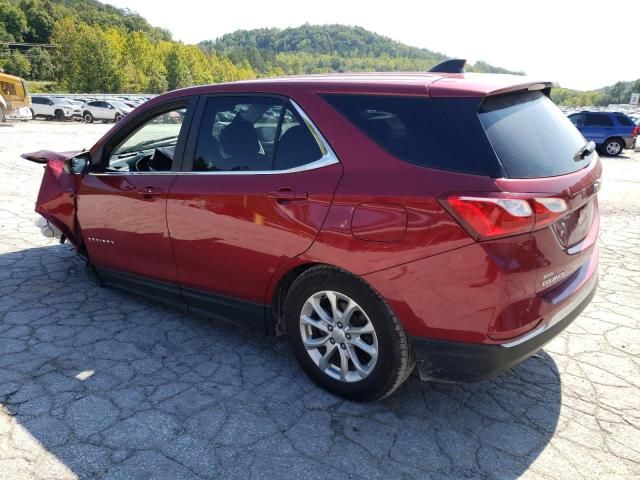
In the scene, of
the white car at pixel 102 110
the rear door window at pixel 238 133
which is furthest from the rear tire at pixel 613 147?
the white car at pixel 102 110

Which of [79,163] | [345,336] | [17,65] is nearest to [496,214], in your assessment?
[345,336]

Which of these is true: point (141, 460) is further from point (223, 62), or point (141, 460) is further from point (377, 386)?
point (223, 62)

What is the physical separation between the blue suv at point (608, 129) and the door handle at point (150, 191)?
61.2 ft

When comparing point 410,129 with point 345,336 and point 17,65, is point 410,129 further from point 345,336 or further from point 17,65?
point 17,65

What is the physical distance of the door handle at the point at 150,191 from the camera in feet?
11.4

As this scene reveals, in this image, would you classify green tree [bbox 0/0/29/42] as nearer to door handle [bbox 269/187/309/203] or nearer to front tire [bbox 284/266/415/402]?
door handle [bbox 269/187/309/203]

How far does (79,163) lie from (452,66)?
118 inches

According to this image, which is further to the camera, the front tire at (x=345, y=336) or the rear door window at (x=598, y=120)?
the rear door window at (x=598, y=120)

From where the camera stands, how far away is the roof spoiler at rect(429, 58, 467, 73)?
10.4ft

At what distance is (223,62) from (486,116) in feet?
400

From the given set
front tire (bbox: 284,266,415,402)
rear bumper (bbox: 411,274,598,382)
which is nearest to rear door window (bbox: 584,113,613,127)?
rear bumper (bbox: 411,274,598,382)

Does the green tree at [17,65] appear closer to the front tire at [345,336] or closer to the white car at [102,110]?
the white car at [102,110]

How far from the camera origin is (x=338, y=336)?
2812 millimetres

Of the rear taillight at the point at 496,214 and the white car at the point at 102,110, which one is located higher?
the rear taillight at the point at 496,214
